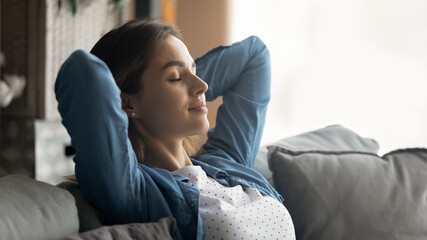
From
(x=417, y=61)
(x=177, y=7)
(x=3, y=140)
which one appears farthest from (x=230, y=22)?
(x=3, y=140)

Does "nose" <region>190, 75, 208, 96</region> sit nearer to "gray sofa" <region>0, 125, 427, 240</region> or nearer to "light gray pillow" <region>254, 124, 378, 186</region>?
"gray sofa" <region>0, 125, 427, 240</region>

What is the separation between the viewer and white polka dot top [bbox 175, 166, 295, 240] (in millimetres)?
1114

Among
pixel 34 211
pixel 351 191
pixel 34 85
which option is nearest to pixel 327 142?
pixel 351 191

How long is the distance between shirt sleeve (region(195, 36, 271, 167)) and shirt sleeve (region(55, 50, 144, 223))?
0.46 m

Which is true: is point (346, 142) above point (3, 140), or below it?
above

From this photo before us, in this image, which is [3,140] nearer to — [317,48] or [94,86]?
[317,48]

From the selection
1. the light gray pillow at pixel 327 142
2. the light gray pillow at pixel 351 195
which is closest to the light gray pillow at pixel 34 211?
the light gray pillow at pixel 351 195

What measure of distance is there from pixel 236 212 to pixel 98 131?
0.35 m

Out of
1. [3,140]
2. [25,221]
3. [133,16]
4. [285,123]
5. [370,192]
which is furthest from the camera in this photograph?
[133,16]

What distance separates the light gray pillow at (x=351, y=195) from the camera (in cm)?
142

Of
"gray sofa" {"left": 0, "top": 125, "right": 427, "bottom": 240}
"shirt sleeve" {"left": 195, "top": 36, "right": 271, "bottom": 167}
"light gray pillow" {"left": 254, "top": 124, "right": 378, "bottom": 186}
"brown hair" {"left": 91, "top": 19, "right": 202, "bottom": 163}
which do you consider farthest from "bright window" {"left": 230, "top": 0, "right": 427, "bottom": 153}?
"brown hair" {"left": 91, "top": 19, "right": 202, "bottom": 163}

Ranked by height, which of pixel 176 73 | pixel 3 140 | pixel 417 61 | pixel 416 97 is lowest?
pixel 3 140

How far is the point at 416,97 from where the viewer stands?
3070 mm

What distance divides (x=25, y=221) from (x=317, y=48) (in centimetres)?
270
